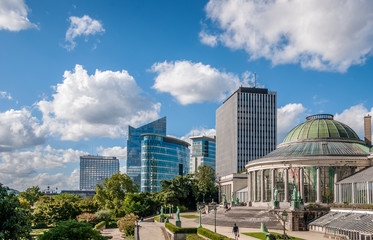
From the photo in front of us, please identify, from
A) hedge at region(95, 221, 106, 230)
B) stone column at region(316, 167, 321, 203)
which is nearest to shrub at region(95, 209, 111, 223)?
hedge at region(95, 221, 106, 230)

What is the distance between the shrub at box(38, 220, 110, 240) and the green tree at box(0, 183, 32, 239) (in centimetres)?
468

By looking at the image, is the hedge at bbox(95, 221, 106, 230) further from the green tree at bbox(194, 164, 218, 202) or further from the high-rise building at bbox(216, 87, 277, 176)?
the high-rise building at bbox(216, 87, 277, 176)

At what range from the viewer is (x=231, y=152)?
160m

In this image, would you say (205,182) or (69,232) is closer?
(69,232)

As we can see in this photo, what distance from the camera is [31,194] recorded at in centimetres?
14425

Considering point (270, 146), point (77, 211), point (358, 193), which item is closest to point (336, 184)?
point (358, 193)

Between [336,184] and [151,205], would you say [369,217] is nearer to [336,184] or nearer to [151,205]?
[336,184]

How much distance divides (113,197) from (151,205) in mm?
10616

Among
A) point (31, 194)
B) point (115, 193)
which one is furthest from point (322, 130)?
point (31, 194)

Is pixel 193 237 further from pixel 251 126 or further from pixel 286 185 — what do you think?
pixel 251 126

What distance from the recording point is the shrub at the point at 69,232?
1177 inches

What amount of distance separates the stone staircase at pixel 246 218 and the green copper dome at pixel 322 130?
22.7 meters

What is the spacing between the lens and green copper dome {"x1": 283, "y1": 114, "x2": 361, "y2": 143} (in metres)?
75.6

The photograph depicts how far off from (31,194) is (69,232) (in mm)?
124278
